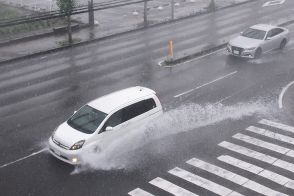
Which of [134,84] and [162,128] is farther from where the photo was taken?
[134,84]

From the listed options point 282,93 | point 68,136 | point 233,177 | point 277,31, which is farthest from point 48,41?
point 233,177

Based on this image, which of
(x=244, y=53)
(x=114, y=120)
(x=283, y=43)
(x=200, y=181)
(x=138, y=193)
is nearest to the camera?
(x=138, y=193)

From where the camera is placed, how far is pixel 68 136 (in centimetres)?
1562

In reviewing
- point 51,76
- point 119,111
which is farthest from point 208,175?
point 51,76

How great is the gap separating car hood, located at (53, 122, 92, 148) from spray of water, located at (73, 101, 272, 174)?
61 cm

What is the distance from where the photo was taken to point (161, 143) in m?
17.5

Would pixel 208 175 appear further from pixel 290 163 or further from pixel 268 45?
pixel 268 45

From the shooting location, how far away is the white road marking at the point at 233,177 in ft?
Result: 47.0

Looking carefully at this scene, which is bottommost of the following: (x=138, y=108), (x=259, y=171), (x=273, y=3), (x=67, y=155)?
(x=259, y=171)

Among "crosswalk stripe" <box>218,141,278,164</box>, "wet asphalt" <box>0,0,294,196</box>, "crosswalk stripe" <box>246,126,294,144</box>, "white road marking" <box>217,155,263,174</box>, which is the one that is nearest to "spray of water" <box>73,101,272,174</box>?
"wet asphalt" <box>0,0,294,196</box>

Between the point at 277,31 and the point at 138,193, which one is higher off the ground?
the point at 277,31

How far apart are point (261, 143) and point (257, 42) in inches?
455

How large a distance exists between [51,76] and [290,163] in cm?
1379

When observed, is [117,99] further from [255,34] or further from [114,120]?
[255,34]
